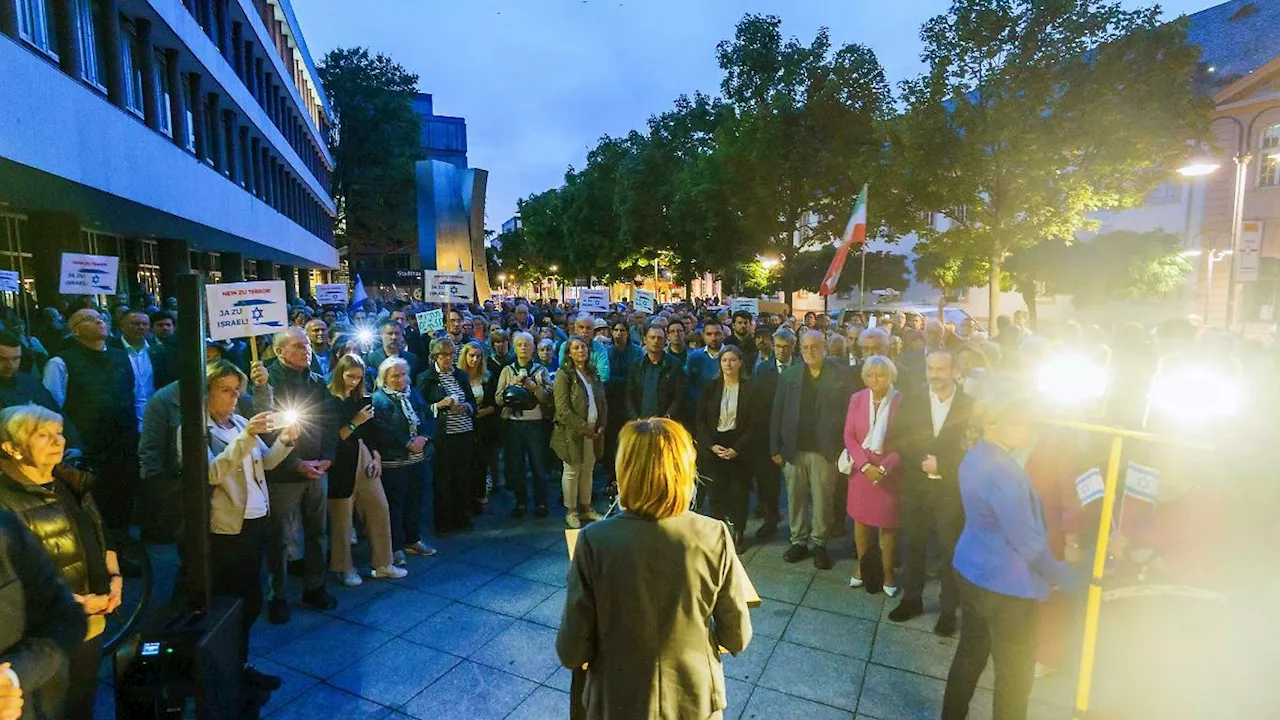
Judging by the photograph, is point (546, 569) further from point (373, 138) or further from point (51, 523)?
point (373, 138)

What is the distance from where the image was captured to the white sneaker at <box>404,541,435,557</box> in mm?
6379

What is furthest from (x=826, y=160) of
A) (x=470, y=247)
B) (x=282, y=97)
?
(x=282, y=97)

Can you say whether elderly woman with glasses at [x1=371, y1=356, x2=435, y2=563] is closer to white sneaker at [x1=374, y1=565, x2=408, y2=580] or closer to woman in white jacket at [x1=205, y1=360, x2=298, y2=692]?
white sneaker at [x1=374, y1=565, x2=408, y2=580]

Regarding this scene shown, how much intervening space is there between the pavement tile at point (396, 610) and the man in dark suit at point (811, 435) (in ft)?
10.3

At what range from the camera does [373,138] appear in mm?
47688

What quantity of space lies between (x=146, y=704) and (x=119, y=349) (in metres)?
4.67

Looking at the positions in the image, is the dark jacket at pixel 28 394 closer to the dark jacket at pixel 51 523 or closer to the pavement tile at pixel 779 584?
the dark jacket at pixel 51 523

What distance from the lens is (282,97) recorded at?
3164cm

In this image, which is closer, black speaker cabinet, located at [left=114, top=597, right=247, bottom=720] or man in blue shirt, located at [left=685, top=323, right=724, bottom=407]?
black speaker cabinet, located at [left=114, top=597, right=247, bottom=720]

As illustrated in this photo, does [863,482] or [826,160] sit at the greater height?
[826,160]

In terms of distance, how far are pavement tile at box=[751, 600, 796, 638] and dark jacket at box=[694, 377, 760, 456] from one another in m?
1.54

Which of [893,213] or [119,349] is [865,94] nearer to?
[893,213]

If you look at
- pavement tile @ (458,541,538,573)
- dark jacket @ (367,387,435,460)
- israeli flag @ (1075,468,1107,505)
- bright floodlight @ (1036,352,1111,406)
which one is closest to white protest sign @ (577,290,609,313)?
pavement tile @ (458,541,538,573)

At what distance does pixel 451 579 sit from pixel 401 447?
3.98 feet
